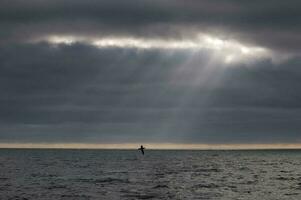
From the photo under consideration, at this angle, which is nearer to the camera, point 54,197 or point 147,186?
point 54,197

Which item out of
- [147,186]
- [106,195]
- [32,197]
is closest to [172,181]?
[147,186]

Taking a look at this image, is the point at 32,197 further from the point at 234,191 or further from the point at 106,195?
the point at 234,191

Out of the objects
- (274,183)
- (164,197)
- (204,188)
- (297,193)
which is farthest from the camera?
(274,183)

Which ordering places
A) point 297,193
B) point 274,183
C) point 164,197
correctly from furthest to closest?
point 274,183 < point 297,193 < point 164,197

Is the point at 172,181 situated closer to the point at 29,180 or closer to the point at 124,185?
the point at 124,185

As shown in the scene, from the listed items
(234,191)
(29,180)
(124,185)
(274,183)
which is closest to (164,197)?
(234,191)

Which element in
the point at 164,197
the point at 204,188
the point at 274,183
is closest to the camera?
the point at 164,197

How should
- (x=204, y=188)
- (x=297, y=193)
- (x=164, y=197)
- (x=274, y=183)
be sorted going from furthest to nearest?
(x=274, y=183) < (x=204, y=188) < (x=297, y=193) < (x=164, y=197)

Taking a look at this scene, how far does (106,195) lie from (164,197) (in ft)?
19.2

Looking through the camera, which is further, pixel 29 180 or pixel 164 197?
pixel 29 180

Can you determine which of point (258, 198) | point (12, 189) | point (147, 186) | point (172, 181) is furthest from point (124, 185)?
point (258, 198)

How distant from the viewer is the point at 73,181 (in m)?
67.8

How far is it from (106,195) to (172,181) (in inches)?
682

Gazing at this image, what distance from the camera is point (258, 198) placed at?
1943 inches
